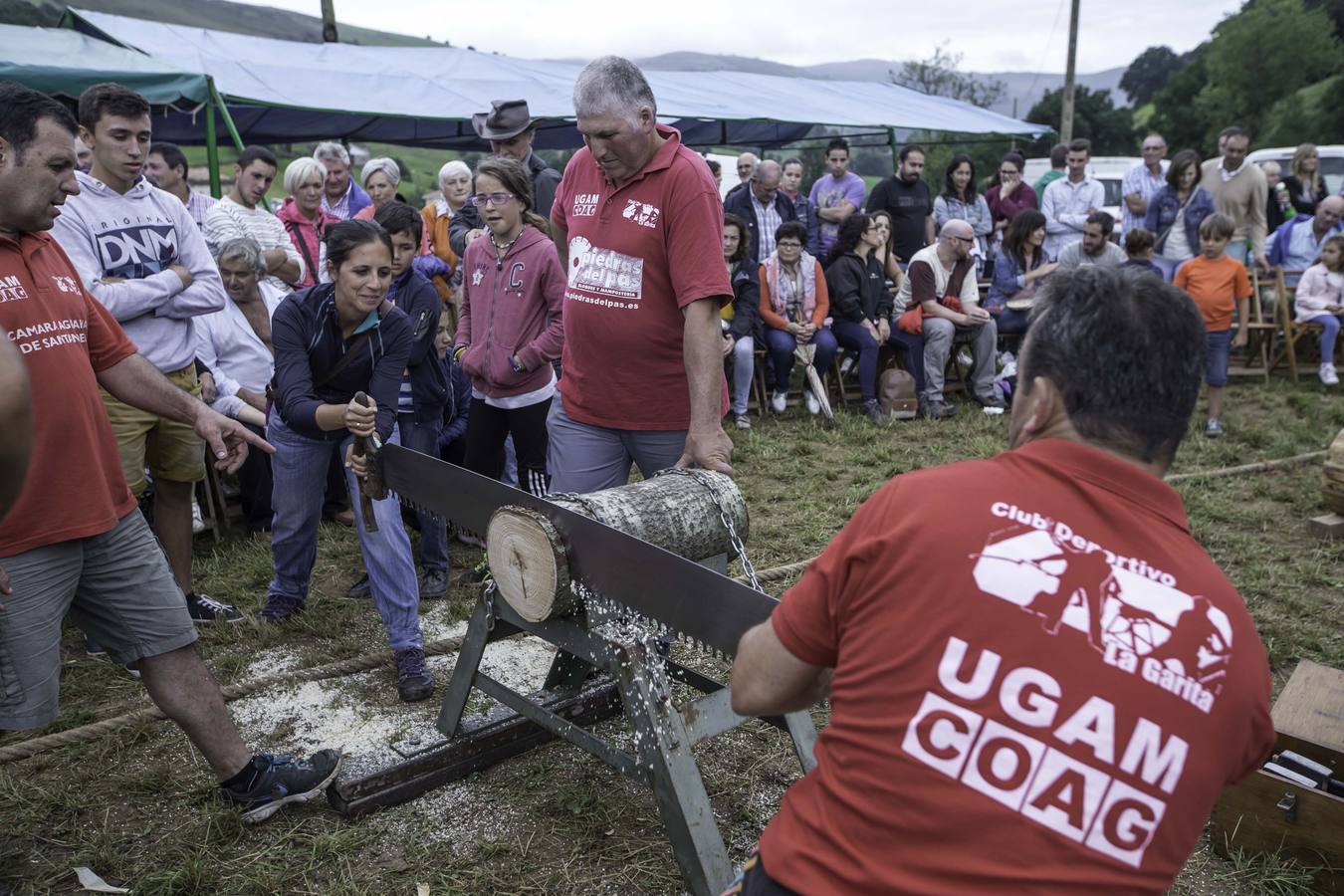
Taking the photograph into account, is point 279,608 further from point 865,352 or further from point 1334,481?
point 1334,481

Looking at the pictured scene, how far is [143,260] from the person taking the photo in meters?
4.25

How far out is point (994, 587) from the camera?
1.34 m

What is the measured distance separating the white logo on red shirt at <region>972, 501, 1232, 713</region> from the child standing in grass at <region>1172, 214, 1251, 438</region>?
7273mm

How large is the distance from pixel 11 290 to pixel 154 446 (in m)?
1.94

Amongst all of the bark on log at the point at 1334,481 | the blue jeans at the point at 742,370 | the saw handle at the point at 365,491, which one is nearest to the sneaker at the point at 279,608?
the saw handle at the point at 365,491

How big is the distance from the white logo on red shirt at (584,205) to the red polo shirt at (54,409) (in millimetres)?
1584

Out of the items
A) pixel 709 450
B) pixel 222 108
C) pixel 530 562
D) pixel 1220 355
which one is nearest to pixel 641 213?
pixel 709 450

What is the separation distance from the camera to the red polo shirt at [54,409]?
2.56 m

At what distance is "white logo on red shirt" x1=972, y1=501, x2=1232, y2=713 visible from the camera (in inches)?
52.2

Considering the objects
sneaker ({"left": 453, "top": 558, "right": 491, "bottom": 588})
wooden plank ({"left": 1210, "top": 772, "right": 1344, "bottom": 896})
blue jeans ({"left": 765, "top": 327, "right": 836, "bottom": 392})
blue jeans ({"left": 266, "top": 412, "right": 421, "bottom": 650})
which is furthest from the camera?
blue jeans ({"left": 765, "top": 327, "right": 836, "bottom": 392})

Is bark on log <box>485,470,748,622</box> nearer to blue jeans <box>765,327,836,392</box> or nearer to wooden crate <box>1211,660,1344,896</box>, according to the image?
wooden crate <box>1211,660,1344,896</box>

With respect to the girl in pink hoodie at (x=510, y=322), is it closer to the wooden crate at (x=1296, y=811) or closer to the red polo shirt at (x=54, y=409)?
the red polo shirt at (x=54, y=409)

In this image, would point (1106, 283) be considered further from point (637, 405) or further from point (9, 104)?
point (9, 104)

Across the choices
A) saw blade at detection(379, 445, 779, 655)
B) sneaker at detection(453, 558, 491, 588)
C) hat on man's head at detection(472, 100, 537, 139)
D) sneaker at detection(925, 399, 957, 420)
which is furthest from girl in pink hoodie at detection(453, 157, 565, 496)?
sneaker at detection(925, 399, 957, 420)
